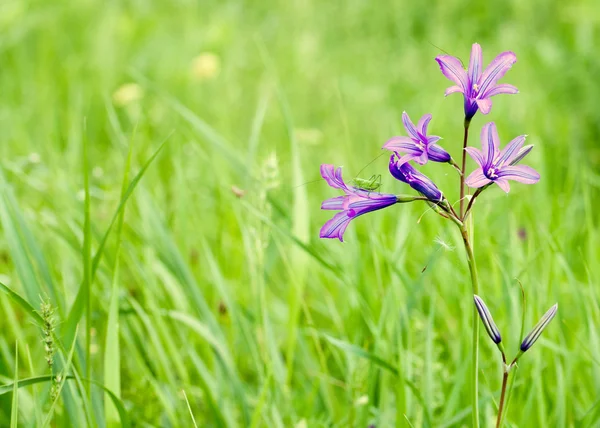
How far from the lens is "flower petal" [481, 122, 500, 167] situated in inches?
39.1

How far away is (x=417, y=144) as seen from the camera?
972mm

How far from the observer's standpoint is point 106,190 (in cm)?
272

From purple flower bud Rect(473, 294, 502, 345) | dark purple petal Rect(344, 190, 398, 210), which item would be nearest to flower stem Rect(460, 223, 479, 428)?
purple flower bud Rect(473, 294, 502, 345)

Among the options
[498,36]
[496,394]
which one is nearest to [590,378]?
[496,394]

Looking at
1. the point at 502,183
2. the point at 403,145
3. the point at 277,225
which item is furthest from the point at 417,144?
the point at 277,225

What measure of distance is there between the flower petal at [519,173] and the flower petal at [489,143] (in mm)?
23

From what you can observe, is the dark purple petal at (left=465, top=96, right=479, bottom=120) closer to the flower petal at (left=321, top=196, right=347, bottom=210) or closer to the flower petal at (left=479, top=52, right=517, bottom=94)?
the flower petal at (left=479, top=52, right=517, bottom=94)

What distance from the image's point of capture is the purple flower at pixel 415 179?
0.96m

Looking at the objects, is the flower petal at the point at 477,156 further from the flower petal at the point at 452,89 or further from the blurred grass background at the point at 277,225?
the blurred grass background at the point at 277,225

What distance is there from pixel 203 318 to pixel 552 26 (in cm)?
478

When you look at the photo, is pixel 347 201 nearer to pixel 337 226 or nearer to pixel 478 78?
pixel 337 226

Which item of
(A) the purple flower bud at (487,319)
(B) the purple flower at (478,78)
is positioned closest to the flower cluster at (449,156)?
(B) the purple flower at (478,78)

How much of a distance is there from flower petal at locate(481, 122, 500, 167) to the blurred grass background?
19 centimetres

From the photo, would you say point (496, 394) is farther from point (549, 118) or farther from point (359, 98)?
point (359, 98)
